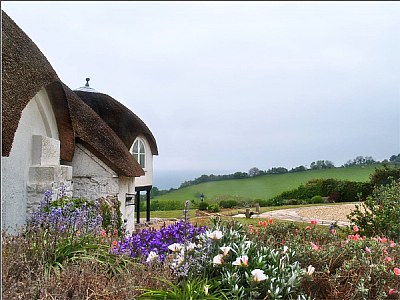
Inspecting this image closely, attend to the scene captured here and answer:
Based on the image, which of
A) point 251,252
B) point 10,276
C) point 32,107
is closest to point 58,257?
point 10,276

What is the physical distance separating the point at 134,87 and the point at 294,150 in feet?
5.09

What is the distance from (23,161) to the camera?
3.79m

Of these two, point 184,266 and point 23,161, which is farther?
point 23,161

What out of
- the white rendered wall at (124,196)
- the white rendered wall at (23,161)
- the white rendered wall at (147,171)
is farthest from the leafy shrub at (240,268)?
the white rendered wall at (124,196)

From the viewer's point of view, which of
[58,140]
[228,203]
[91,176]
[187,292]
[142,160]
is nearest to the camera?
[187,292]

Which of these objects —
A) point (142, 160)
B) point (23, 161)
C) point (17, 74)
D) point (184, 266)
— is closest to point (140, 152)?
point (142, 160)

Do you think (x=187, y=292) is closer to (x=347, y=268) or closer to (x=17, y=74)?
(x=347, y=268)

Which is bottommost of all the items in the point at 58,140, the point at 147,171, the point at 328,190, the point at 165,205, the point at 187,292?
the point at 187,292

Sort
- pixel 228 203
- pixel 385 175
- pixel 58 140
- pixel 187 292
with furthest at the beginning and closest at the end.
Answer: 1. pixel 58 140
2. pixel 385 175
3. pixel 228 203
4. pixel 187 292

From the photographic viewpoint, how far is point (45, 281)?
2.04 metres

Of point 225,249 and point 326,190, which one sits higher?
point 326,190

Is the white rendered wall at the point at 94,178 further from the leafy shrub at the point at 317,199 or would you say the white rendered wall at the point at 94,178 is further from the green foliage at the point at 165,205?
the leafy shrub at the point at 317,199

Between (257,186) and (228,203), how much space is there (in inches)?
11.7

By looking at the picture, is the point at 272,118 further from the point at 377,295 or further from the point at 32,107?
the point at 32,107
